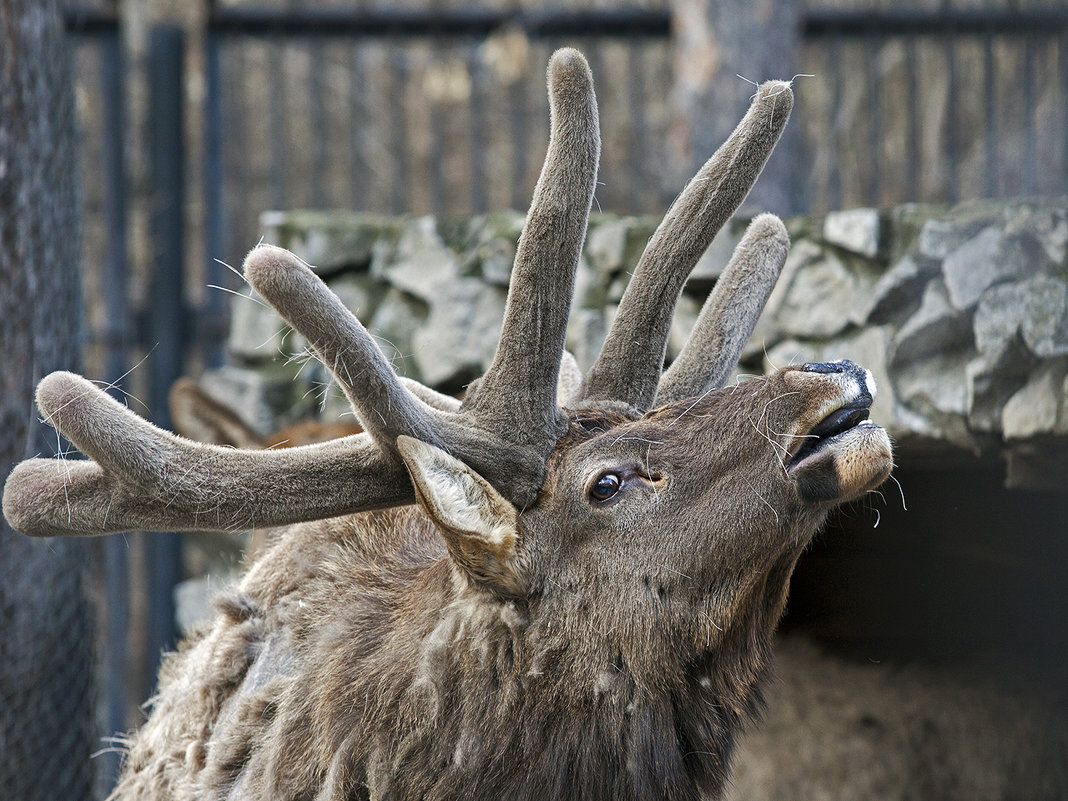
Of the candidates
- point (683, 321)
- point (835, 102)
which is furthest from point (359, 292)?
point (835, 102)

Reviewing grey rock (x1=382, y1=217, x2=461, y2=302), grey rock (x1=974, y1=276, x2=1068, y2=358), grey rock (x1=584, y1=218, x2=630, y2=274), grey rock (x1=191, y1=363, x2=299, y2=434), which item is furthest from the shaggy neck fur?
grey rock (x1=191, y1=363, x2=299, y2=434)

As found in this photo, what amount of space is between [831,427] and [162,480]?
1254 millimetres

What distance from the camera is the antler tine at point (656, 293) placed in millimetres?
2416

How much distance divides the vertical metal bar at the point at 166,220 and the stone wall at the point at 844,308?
59 cm

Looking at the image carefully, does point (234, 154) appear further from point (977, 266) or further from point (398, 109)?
point (977, 266)

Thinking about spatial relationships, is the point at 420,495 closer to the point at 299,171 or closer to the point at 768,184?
the point at 768,184

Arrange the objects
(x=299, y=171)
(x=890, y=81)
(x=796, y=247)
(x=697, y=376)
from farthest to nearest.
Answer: (x=299, y=171)
(x=890, y=81)
(x=796, y=247)
(x=697, y=376)

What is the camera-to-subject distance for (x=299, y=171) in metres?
8.92

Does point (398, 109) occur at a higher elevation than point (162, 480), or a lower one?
higher

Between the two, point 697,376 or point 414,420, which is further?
point 697,376

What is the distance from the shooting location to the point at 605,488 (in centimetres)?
217

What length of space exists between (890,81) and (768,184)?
3.61 meters

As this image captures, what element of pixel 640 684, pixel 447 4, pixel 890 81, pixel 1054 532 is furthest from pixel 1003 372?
pixel 890 81

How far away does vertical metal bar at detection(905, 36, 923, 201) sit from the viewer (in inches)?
196
